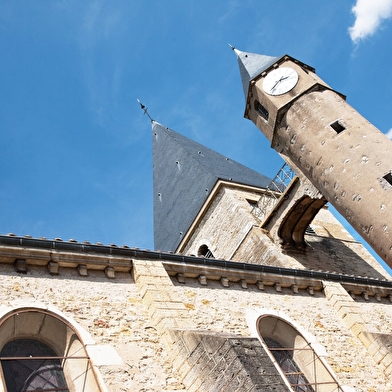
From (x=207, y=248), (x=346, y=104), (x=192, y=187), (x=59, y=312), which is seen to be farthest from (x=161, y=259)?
(x=192, y=187)

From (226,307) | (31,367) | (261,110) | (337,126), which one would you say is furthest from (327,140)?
(31,367)

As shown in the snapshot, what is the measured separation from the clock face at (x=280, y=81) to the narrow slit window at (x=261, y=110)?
495mm

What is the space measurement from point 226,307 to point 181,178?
34.1 ft

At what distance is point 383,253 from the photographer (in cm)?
905

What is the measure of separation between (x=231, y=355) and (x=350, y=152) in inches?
239

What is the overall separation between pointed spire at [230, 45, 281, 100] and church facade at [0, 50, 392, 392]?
0.05 meters

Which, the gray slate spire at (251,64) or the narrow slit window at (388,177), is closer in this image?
the narrow slit window at (388,177)

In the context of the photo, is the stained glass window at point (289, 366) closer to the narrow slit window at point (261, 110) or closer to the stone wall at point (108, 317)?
the stone wall at point (108, 317)

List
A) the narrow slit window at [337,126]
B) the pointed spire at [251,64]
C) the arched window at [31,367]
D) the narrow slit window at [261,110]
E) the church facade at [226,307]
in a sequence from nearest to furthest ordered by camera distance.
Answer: the arched window at [31,367] < the church facade at [226,307] < the narrow slit window at [337,126] < the narrow slit window at [261,110] < the pointed spire at [251,64]

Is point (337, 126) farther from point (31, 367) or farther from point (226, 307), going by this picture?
point (31, 367)

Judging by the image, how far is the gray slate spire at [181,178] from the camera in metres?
15.9

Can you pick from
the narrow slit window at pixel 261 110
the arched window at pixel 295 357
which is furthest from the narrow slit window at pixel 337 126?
the arched window at pixel 295 357

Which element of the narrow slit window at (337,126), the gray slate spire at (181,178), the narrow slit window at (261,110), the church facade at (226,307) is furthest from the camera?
the gray slate spire at (181,178)

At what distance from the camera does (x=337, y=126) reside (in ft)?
34.6
